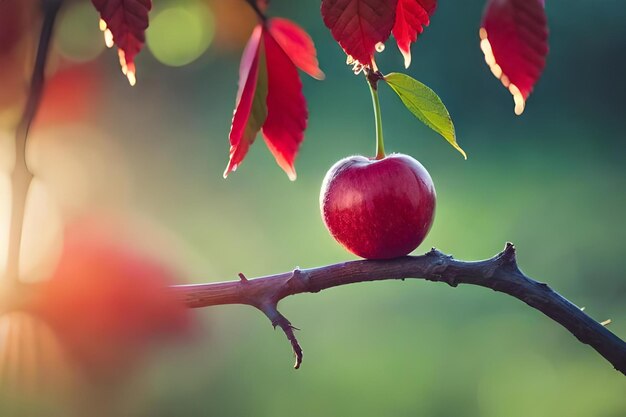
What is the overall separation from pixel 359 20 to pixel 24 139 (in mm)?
212

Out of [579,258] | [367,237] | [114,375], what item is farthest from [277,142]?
[579,258]

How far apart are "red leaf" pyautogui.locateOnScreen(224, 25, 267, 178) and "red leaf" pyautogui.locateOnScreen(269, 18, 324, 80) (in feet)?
0.14

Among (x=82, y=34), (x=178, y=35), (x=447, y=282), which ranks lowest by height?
(x=447, y=282)

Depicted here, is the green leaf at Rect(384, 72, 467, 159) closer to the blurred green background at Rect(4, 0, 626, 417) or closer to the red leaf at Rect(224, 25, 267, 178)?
the red leaf at Rect(224, 25, 267, 178)

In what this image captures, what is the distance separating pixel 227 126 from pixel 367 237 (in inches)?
153

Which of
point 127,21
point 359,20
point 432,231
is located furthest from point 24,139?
point 432,231

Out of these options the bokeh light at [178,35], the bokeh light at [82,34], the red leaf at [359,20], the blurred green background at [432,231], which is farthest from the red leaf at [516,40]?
the bokeh light at [178,35]

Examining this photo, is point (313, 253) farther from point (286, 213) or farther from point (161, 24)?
point (161, 24)

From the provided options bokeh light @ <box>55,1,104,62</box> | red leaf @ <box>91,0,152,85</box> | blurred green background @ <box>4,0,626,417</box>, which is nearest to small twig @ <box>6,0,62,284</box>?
red leaf @ <box>91,0,152,85</box>

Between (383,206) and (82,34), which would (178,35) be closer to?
(82,34)

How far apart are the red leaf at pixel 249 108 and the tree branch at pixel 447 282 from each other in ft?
0.30

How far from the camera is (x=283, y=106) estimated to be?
2.07 ft

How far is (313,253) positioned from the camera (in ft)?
10.8

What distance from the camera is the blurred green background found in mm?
2416
